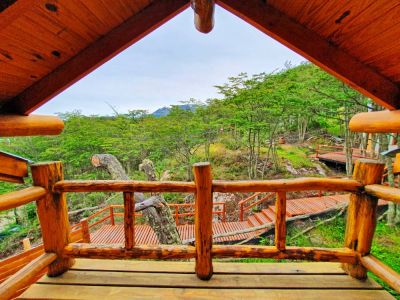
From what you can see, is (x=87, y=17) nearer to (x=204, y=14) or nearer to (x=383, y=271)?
(x=204, y=14)

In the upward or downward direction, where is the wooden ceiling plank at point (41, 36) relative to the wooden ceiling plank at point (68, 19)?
downward

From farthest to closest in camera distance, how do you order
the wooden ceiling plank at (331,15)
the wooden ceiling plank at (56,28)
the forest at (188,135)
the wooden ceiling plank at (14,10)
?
the forest at (188,135)
the wooden ceiling plank at (331,15)
the wooden ceiling plank at (56,28)
the wooden ceiling plank at (14,10)

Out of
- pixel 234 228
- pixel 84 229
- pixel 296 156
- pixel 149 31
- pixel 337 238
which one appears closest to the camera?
pixel 149 31

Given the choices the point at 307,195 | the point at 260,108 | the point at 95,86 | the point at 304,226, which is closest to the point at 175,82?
the point at 95,86

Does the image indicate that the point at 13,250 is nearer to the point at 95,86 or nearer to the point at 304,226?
the point at 304,226

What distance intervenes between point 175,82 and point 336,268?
2189 cm

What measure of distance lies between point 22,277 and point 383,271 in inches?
113

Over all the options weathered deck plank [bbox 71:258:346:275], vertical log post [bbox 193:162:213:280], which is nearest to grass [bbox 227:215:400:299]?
weathered deck plank [bbox 71:258:346:275]

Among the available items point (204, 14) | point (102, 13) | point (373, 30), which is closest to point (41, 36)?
point (102, 13)

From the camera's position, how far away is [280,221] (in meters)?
1.97

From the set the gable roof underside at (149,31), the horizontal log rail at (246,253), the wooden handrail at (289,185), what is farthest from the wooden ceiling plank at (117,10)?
the horizontal log rail at (246,253)

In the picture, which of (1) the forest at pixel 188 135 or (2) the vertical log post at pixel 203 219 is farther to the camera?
(1) the forest at pixel 188 135

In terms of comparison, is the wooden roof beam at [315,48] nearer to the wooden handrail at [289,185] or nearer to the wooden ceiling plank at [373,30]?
the wooden ceiling plank at [373,30]

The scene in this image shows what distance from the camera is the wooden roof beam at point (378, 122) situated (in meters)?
1.78
